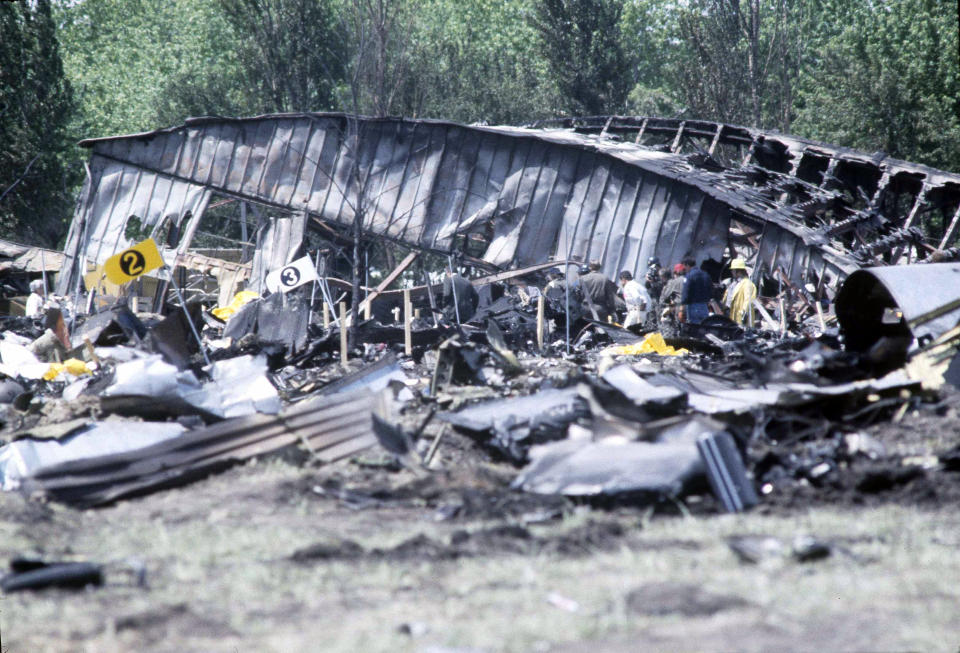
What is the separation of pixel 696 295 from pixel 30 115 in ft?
84.8

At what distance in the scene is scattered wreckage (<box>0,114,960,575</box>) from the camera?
6.80m

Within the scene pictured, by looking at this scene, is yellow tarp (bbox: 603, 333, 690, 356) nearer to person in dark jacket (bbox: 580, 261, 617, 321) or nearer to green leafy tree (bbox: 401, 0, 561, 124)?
person in dark jacket (bbox: 580, 261, 617, 321)

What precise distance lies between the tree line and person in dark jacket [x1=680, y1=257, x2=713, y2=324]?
6298mm

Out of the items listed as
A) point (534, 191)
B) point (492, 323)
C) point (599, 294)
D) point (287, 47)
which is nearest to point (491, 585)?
point (492, 323)

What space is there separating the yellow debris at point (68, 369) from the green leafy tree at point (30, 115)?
2110 centimetres

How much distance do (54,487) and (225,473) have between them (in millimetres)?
1129

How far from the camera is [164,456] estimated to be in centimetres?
706

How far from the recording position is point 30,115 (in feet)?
106

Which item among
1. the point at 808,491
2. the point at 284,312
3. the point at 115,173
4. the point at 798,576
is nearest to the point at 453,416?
the point at 808,491

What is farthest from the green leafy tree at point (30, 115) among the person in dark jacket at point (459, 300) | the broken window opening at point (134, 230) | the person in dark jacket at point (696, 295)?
the person in dark jacket at point (696, 295)

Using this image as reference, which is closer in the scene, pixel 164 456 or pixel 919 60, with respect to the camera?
pixel 164 456

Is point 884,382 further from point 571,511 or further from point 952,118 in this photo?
point 952,118

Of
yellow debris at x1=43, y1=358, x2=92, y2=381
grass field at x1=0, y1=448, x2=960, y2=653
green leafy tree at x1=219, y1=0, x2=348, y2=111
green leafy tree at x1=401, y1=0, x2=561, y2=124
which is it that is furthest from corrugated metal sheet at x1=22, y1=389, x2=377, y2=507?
green leafy tree at x1=219, y1=0, x2=348, y2=111

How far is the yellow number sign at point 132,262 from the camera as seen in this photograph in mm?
12081
